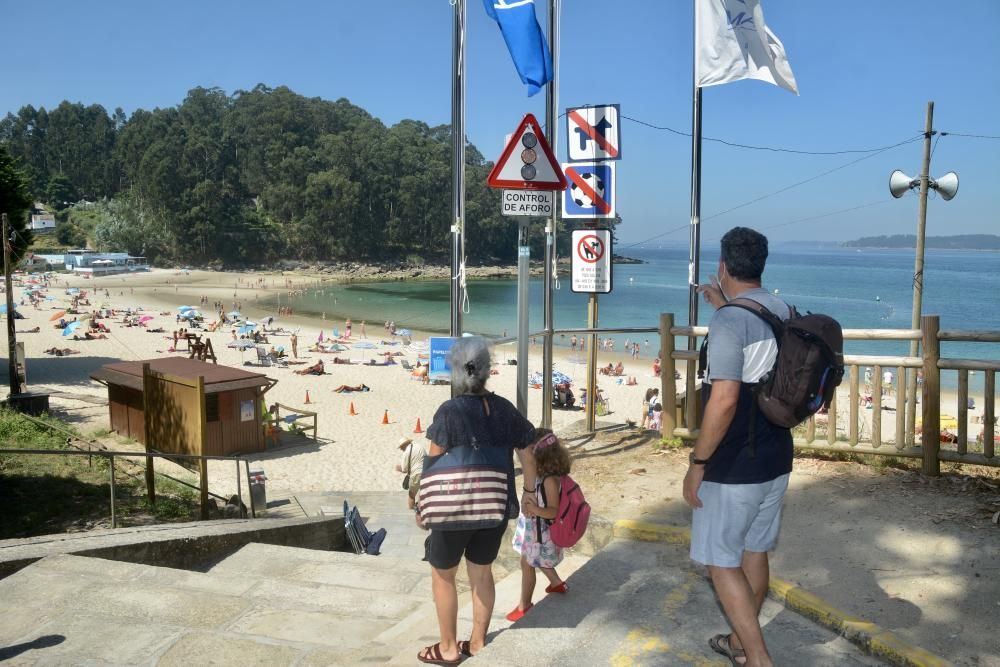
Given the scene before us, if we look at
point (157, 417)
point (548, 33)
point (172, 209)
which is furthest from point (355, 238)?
point (548, 33)

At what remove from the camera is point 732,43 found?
6.59 meters

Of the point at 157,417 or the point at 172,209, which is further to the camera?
the point at 172,209

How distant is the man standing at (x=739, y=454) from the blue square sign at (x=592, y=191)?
13.4 feet

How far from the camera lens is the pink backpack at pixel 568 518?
3.29 m

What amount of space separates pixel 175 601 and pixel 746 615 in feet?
9.17

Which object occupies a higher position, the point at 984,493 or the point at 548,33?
the point at 548,33

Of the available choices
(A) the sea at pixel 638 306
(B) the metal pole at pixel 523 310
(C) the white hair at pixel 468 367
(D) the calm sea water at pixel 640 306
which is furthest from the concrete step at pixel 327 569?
(D) the calm sea water at pixel 640 306

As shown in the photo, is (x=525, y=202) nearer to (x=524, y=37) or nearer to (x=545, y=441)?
(x=545, y=441)

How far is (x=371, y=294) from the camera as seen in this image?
230 feet

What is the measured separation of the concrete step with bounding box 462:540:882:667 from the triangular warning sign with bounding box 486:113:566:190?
2.19 m

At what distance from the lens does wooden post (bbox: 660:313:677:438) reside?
5.91 meters

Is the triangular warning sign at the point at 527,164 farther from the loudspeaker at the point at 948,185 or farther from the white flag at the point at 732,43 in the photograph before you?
the loudspeaker at the point at 948,185

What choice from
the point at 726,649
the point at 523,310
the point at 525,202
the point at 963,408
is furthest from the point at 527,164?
the point at 963,408

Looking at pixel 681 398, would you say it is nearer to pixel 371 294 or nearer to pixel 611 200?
pixel 611 200
